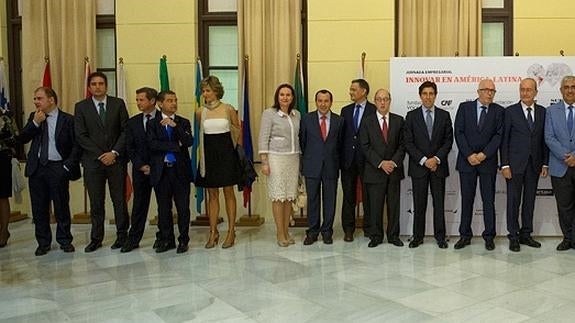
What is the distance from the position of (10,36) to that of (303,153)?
15.6 feet

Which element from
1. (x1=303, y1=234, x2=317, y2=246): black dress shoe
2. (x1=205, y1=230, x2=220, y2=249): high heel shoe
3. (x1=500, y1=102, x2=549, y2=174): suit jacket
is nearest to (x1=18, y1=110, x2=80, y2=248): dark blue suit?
(x1=205, y1=230, x2=220, y2=249): high heel shoe

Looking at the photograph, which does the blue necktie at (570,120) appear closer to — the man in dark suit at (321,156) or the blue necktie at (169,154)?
the man in dark suit at (321,156)

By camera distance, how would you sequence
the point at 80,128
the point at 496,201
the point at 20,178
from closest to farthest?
1. the point at 80,128
2. the point at 496,201
3. the point at 20,178

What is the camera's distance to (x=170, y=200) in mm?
5773

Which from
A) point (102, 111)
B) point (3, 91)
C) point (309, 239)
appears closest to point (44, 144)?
point (102, 111)

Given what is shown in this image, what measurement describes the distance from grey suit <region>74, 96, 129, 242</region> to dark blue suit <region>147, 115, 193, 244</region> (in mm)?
379

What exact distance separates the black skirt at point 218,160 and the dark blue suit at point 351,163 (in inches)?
47.6

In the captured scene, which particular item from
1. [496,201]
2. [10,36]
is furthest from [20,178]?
[496,201]

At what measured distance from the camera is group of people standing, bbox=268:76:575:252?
564cm

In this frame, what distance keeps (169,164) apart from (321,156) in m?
1.53

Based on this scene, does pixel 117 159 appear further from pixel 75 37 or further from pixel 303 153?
pixel 75 37

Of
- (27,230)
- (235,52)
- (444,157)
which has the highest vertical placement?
(235,52)

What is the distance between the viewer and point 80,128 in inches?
225

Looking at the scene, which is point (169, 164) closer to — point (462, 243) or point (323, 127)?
point (323, 127)
